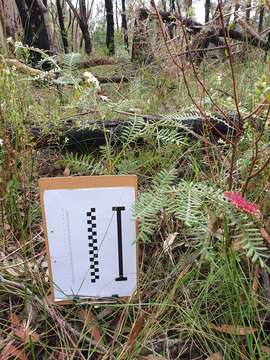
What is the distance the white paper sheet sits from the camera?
954 millimetres

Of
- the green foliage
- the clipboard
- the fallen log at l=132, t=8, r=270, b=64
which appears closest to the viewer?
the green foliage

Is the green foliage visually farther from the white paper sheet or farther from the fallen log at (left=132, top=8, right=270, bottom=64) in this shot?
the fallen log at (left=132, top=8, right=270, bottom=64)

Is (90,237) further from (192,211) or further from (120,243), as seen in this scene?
(192,211)

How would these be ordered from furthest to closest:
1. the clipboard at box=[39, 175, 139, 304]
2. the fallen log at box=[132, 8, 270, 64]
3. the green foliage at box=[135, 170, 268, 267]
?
1. the fallen log at box=[132, 8, 270, 64]
2. the clipboard at box=[39, 175, 139, 304]
3. the green foliage at box=[135, 170, 268, 267]

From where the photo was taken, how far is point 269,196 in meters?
1.08

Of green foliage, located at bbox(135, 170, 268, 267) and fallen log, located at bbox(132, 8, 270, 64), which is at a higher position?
fallen log, located at bbox(132, 8, 270, 64)

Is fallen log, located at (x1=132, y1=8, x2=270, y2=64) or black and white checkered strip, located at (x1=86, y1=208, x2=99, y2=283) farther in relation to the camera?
fallen log, located at (x1=132, y1=8, x2=270, y2=64)

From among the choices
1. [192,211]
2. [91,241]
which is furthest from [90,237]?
[192,211]

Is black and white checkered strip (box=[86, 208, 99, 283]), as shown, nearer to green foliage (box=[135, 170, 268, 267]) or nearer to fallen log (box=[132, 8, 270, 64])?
green foliage (box=[135, 170, 268, 267])

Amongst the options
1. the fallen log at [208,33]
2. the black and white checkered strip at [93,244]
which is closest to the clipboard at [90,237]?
the black and white checkered strip at [93,244]

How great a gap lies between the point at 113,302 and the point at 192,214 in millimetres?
376

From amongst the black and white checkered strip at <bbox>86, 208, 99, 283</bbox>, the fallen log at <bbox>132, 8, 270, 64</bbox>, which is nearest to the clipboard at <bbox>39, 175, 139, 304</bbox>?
the black and white checkered strip at <bbox>86, 208, 99, 283</bbox>

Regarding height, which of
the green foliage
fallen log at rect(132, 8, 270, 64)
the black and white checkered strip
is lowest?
the black and white checkered strip

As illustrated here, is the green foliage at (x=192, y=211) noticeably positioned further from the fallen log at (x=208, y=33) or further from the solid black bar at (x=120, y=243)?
the fallen log at (x=208, y=33)
